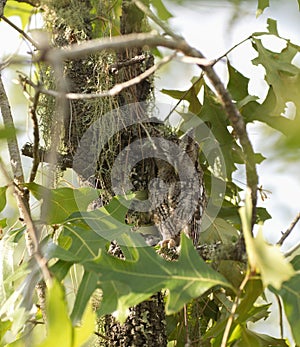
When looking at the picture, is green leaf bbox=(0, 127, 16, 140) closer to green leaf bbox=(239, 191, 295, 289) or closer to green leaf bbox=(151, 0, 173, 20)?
green leaf bbox=(239, 191, 295, 289)

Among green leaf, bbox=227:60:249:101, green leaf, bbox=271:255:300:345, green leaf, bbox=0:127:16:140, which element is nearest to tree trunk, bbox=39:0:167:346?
green leaf, bbox=227:60:249:101

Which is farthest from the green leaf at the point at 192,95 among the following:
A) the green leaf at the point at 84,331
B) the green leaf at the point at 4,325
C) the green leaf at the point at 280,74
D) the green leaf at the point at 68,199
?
the green leaf at the point at 84,331

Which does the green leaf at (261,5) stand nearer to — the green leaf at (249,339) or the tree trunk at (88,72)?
the tree trunk at (88,72)

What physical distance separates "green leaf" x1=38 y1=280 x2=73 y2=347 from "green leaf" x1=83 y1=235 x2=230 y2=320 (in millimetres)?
182

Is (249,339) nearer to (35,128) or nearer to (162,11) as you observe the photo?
(35,128)

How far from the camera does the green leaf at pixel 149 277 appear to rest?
861 mm

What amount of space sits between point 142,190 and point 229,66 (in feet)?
1.13

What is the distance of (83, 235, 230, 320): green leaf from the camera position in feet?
2.82

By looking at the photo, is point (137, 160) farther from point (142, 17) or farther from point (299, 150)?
point (299, 150)

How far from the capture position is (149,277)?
34.8 inches

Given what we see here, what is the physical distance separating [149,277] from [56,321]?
239 millimetres

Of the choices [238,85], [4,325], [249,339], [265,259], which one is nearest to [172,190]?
[238,85]

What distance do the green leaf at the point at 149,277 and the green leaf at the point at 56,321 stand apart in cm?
18

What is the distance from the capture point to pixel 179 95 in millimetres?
1431
